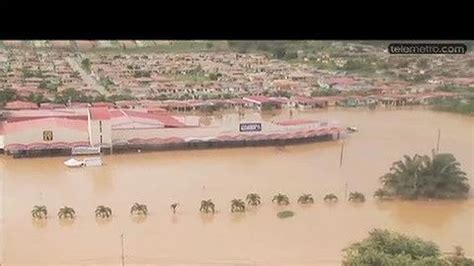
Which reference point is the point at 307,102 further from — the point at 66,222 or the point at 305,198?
the point at 66,222

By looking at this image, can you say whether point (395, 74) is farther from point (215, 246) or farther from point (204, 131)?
point (215, 246)

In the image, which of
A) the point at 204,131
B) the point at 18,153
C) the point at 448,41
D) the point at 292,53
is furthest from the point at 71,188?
the point at 448,41

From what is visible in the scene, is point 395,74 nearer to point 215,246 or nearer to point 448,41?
point 448,41

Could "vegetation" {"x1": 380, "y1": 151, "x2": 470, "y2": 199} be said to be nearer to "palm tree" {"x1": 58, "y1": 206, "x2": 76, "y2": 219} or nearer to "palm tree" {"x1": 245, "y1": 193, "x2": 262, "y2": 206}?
"palm tree" {"x1": 245, "y1": 193, "x2": 262, "y2": 206}

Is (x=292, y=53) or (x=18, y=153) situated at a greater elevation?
(x=292, y=53)

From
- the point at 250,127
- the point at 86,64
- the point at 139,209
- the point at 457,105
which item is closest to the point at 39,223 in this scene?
the point at 139,209

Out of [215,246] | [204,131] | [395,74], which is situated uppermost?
[395,74]

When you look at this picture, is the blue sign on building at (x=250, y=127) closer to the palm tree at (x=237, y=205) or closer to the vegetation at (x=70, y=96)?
the palm tree at (x=237, y=205)
